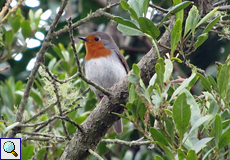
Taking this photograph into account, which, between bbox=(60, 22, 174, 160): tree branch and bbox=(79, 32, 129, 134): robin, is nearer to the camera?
bbox=(60, 22, 174, 160): tree branch

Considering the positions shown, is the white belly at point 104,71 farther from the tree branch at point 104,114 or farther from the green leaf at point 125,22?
the green leaf at point 125,22

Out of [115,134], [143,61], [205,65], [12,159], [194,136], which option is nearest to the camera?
[194,136]

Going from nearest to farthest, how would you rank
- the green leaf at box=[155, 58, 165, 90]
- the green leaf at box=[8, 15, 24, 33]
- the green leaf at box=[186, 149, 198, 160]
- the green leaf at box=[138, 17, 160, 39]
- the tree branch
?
the green leaf at box=[186, 149, 198, 160] → the green leaf at box=[155, 58, 165, 90] → the green leaf at box=[138, 17, 160, 39] → the tree branch → the green leaf at box=[8, 15, 24, 33]

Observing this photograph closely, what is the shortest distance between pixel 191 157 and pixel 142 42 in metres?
4.68

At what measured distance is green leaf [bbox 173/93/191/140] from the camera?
1.70 meters

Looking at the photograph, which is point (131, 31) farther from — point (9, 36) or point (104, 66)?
point (9, 36)

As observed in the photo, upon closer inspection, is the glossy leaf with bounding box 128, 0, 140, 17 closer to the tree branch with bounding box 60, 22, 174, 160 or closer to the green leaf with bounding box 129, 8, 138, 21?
the green leaf with bounding box 129, 8, 138, 21

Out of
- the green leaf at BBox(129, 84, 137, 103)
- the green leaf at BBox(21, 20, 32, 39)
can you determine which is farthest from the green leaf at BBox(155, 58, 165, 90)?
the green leaf at BBox(21, 20, 32, 39)

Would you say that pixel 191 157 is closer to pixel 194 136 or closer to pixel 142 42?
pixel 194 136

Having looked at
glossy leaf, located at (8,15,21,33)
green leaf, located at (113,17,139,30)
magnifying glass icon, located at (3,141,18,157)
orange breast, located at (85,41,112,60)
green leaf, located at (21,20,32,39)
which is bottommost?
magnifying glass icon, located at (3,141,18,157)

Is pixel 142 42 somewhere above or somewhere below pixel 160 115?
below

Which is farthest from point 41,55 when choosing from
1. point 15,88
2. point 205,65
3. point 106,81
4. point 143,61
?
point 205,65

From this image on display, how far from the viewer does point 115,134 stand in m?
4.60

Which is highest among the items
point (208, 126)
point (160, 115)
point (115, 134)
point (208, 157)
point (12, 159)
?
point (160, 115)
